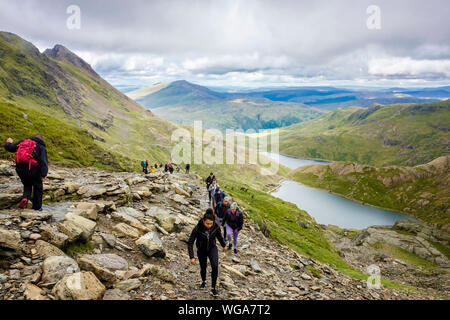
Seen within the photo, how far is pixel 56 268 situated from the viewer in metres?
7.96

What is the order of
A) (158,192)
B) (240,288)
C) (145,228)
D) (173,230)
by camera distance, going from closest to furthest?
1. (240,288)
2. (145,228)
3. (173,230)
4. (158,192)

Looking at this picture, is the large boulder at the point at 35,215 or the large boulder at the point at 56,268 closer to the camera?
the large boulder at the point at 56,268

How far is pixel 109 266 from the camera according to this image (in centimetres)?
962

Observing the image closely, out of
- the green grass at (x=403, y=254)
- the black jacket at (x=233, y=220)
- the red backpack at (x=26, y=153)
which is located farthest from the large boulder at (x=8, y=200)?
the green grass at (x=403, y=254)

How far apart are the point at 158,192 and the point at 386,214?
742ft

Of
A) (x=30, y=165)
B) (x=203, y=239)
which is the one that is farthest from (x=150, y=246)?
(x=30, y=165)

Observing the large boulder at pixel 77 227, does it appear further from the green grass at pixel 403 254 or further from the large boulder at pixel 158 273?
the green grass at pixel 403 254

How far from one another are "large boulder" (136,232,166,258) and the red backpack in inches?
254

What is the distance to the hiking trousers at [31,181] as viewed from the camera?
10906 millimetres

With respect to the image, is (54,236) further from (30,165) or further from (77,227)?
(30,165)

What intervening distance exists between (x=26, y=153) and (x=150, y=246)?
743 cm

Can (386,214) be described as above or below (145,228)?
below
